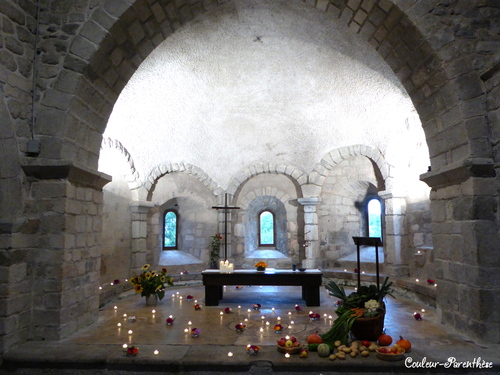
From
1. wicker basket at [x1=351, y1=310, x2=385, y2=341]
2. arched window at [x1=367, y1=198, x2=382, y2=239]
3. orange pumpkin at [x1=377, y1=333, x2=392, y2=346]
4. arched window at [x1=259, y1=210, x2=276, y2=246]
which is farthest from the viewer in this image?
arched window at [x1=259, y1=210, x2=276, y2=246]

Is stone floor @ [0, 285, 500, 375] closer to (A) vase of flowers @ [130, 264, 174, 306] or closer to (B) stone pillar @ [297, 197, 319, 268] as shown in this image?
(A) vase of flowers @ [130, 264, 174, 306]

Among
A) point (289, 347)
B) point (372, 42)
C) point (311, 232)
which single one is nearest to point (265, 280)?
point (289, 347)

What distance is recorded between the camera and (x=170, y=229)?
10422 millimetres

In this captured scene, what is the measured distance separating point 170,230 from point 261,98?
435cm

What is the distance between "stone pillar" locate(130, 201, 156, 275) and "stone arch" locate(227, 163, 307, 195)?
2.25m

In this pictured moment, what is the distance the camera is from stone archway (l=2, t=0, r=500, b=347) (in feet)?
14.2

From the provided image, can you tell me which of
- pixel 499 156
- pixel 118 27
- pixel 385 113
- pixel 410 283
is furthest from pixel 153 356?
pixel 385 113

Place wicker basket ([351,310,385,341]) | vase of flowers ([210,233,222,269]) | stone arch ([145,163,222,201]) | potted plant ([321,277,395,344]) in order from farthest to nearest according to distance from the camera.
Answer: vase of flowers ([210,233,222,269]), stone arch ([145,163,222,201]), wicker basket ([351,310,385,341]), potted plant ([321,277,395,344])

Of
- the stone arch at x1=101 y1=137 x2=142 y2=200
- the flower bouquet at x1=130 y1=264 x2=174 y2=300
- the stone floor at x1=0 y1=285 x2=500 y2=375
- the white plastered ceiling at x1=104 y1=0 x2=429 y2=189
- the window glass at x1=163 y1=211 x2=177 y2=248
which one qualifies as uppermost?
the white plastered ceiling at x1=104 y1=0 x2=429 y2=189

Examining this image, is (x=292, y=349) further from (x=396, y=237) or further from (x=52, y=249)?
(x=396, y=237)

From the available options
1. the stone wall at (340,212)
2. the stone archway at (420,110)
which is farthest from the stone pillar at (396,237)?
the stone archway at (420,110)

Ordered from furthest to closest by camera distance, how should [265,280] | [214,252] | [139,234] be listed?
[214,252] < [139,234] < [265,280]

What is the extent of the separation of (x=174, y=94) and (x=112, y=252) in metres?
3.75

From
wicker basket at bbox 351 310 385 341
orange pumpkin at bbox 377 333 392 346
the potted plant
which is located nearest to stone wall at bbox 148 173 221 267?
the potted plant
